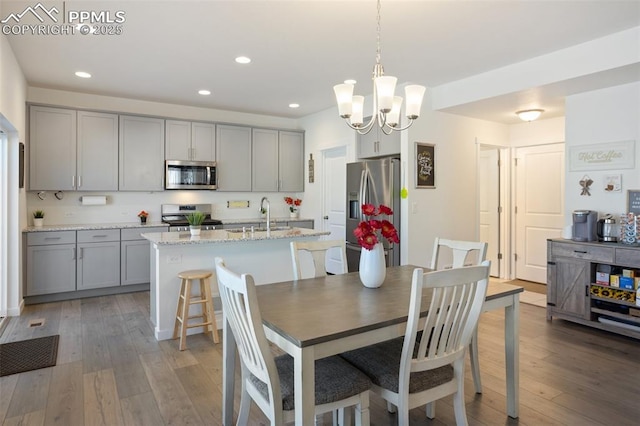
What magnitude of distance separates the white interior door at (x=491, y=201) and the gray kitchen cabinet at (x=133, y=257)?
190 inches

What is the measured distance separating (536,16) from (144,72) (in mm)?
3750

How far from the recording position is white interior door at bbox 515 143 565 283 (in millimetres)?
5234

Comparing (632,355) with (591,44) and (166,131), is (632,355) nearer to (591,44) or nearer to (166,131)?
(591,44)

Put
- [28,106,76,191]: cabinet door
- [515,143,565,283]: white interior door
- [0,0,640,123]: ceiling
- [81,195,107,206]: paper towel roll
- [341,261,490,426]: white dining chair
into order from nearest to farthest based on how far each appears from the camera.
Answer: [341,261,490,426]: white dining chair → [0,0,640,123]: ceiling → [28,106,76,191]: cabinet door → [81,195,107,206]: paper towel roll → [515,143,565,283]: white interior door

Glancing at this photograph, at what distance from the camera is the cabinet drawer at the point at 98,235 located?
15.1 feet

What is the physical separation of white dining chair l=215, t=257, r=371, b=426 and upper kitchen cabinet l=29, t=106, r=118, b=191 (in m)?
4.05

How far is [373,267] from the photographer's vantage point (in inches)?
85.7

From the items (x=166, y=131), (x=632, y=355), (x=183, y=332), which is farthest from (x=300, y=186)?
(x=632, y=355)

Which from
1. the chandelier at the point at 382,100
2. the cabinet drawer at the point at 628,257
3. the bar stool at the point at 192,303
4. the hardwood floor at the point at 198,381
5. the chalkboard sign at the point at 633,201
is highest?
the chandelier at the point at 382,100

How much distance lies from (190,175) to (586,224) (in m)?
4.89

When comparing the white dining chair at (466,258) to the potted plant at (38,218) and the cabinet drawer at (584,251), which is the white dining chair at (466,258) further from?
the potted plant at (38,218)

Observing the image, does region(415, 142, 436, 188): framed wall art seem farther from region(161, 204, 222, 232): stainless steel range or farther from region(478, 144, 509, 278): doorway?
region(161, 204, 222, 232): stainless steel range

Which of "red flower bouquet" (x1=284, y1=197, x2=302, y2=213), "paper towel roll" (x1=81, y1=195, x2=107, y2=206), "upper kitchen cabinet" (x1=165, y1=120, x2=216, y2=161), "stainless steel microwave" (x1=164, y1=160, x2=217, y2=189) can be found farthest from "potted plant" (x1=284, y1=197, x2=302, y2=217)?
"paper towel roll" (x1=81, y1=195, x2=107, y2=206)

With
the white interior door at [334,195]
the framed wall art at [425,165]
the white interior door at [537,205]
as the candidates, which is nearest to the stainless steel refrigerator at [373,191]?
the framed wall art at [425,165]
